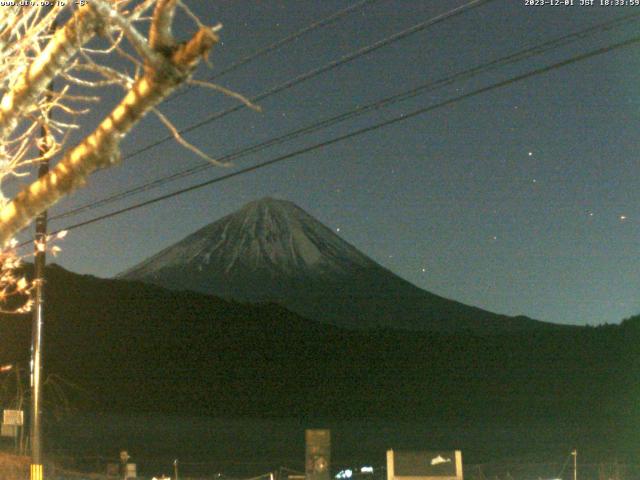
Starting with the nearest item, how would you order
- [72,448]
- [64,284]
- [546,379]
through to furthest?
1. [72,448]
2. [546,379]
3. [64,284]

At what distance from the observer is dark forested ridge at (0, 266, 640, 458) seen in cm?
10925

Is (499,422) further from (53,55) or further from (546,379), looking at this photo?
(53,55)

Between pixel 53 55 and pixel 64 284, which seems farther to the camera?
pixel 64 284

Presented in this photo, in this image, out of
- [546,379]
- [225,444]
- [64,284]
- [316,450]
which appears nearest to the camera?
[316,450]

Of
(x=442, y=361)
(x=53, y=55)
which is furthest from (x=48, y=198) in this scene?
(x=442, y=361)

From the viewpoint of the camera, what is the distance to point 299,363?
444ft

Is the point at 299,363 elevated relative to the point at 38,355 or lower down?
elevated

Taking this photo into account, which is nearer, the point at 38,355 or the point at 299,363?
the point at 38,355

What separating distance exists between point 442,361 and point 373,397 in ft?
80.4

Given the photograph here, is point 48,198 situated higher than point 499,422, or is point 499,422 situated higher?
point 48,198

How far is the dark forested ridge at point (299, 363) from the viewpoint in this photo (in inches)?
4301

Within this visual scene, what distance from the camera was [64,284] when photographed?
13662cm

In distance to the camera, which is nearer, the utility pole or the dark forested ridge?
the utility pole

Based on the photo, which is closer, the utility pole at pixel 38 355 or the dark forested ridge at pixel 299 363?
the utility pole at pixel 38 355
